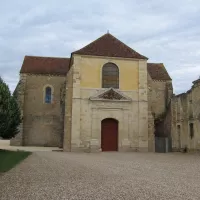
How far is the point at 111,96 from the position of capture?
23.9 m

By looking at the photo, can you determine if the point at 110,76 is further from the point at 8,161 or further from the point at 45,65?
the point at 8,161

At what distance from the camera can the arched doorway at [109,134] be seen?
2361 cm

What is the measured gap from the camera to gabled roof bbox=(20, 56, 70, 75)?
1304 inches

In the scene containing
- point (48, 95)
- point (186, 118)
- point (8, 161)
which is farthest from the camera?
point (48, 95)

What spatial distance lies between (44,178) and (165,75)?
27280 millimetres

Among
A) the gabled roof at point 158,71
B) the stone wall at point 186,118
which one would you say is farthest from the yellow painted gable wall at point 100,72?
the gabled roof at point 158,71

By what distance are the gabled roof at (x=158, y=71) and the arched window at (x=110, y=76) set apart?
1020 centimetres

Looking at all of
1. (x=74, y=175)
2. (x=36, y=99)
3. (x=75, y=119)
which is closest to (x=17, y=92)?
(x=36, y=99)

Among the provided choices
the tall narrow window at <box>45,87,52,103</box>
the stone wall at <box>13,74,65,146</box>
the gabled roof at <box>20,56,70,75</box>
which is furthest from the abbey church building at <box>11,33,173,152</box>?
the gabled roof at <box>20,56,70,75</box>

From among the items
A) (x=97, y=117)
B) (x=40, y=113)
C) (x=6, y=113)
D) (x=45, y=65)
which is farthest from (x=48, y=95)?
(x=6, y=113)

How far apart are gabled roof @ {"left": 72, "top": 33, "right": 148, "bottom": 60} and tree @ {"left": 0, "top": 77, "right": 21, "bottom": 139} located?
6592 millimetres

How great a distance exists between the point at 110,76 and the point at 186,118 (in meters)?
6.85

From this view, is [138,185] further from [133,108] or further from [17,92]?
[17,92]

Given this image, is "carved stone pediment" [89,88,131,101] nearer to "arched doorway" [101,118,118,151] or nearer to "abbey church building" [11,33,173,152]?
"abbey church building" [11,33,173,152]
